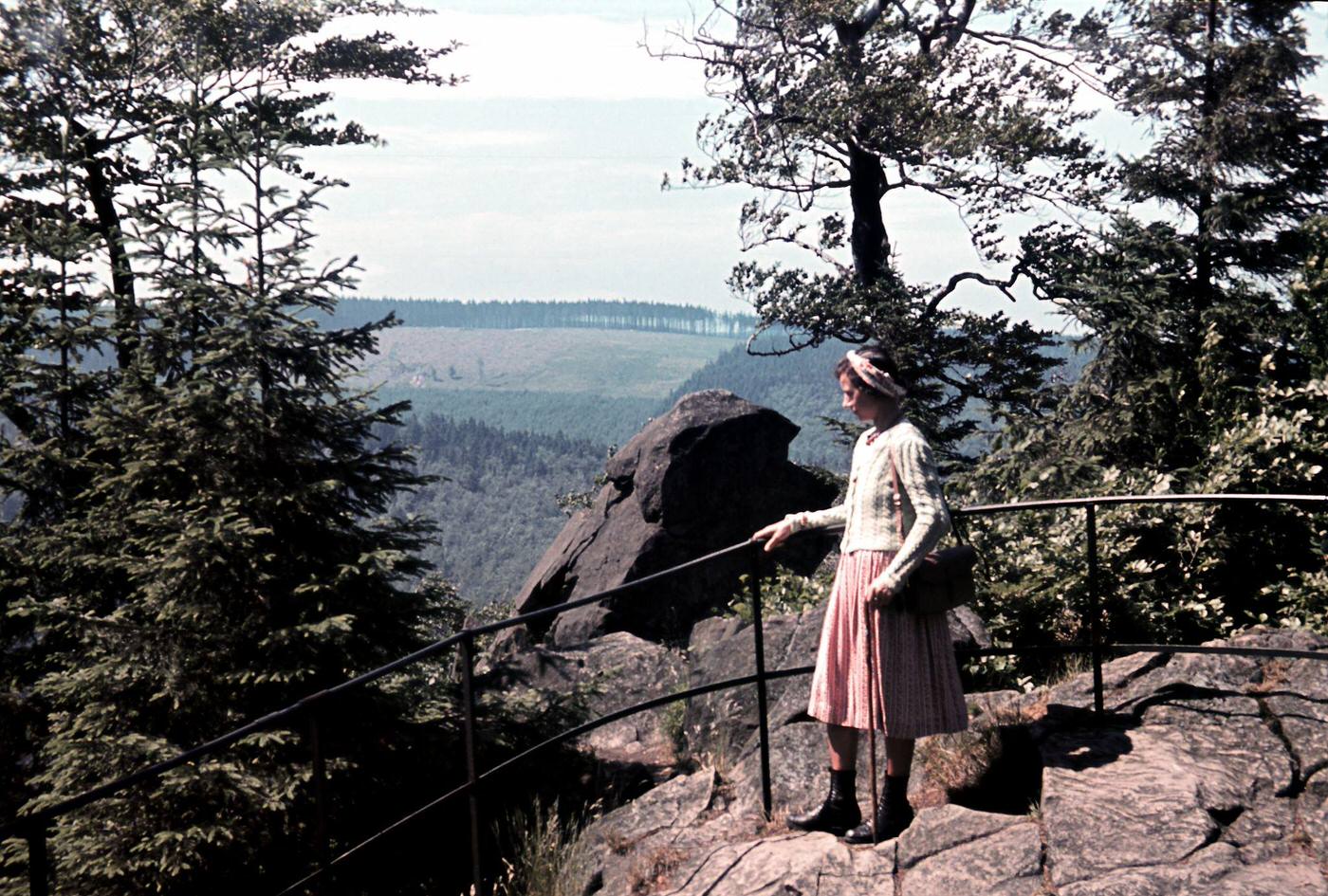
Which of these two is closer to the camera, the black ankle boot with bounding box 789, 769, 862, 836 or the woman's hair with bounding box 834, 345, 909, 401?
the woman's hair with bounding box 834, 345, 909, 401

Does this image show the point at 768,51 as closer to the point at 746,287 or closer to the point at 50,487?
the point at 746,287

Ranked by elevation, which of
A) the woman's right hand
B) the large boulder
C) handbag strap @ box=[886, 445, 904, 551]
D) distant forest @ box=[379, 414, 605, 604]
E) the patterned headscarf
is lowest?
distant forest @ box=[379, 414, 605, 604]

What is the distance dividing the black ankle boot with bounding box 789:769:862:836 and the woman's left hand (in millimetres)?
757

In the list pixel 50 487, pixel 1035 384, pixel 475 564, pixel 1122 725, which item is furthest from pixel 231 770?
pixel 475 564

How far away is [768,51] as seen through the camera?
18.8 m

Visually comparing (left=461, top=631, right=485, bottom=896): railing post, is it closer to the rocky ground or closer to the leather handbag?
the rocky ground

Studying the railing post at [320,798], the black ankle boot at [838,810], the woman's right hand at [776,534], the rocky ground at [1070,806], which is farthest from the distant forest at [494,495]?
the railing post at [320,798]

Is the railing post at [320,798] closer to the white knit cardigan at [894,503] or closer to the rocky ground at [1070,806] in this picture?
the rocky ground at [1070,806]

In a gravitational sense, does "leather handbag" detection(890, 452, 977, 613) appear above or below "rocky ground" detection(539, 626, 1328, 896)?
above

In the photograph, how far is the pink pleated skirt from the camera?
459cm

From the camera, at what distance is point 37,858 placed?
268 cm

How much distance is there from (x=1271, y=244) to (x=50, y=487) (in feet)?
40.0

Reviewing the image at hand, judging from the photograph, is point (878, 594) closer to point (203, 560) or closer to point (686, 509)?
point (203, 560)

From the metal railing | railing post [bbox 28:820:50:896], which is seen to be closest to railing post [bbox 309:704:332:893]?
the metal railing
